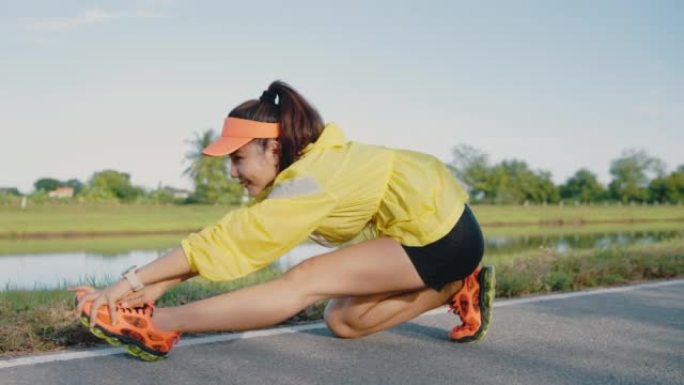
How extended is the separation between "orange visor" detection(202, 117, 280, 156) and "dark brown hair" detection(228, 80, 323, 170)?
2cm

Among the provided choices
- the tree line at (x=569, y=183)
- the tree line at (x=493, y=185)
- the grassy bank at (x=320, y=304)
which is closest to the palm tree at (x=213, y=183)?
the tree line at (x=493, y=185)

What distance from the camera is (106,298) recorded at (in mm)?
2646

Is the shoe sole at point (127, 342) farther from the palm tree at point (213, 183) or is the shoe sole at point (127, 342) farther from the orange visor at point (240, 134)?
the palm tree at point (213, 183)

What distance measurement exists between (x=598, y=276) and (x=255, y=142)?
3.59m

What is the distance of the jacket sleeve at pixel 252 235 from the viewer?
2.59 meters

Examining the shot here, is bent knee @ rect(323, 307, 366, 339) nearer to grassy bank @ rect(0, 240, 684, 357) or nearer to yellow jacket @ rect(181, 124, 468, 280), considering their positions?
yellow jacket @ rect(181, 124, 468, 280)

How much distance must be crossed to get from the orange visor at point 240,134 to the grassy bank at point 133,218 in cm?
2274

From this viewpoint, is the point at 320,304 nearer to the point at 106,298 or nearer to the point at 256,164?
the point at 256,164

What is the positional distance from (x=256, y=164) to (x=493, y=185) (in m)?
60.2

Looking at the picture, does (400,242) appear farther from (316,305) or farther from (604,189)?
(604,189)

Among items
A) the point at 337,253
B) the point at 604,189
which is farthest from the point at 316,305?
the point at 604,189

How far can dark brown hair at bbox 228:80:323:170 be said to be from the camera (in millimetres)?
2914

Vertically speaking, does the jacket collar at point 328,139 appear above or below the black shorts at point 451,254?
above

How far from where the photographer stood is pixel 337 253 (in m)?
2.95
